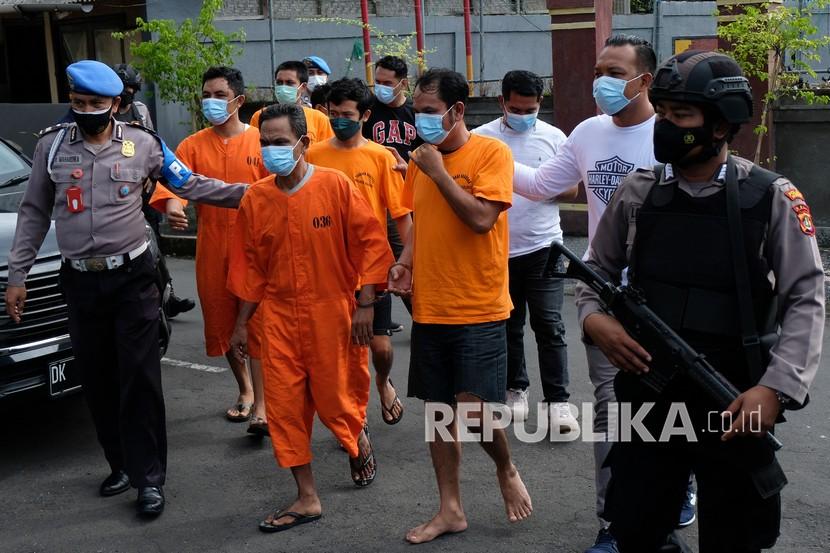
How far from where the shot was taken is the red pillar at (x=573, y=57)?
40.2 ft

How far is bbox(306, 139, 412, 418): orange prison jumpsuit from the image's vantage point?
5500 mm

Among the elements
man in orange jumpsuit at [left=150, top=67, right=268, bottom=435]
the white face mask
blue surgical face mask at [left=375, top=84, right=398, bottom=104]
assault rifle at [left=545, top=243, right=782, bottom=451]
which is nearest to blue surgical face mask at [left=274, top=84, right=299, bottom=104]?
blue surgical face mask at [left=375, top=84, right=398, bottom=104]

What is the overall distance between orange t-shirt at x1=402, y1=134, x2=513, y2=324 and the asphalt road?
0.94 meters

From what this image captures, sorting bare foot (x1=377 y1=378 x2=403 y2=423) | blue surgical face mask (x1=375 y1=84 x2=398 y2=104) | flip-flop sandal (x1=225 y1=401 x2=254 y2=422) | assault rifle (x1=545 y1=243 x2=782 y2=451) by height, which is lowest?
flip-flop sandal (x1=225 y1=401 x2=254 y2=422)

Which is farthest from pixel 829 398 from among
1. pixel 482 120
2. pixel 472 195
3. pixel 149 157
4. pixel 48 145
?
pixel 482 120

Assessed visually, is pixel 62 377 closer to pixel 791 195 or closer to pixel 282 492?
pixel 282 492

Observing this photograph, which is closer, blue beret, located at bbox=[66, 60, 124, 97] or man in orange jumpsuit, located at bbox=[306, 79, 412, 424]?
blue beret, located at bbox=[66, 60, 124, 97]

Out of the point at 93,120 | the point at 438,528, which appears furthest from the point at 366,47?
the point at 438,528

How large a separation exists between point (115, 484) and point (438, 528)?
1666mm

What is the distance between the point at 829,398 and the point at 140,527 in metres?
3.97

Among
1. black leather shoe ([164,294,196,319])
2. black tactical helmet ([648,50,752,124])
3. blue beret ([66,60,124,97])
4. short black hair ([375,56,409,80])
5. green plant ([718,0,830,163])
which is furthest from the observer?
green plant ([718,0,830,163])

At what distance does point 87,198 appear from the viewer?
486cm

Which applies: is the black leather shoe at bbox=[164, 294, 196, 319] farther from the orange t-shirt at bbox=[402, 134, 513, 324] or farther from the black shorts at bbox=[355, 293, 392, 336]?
the orange t-shirt at bbox=[402, 134, 513, 324]

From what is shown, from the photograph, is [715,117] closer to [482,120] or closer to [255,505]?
[255,505]
